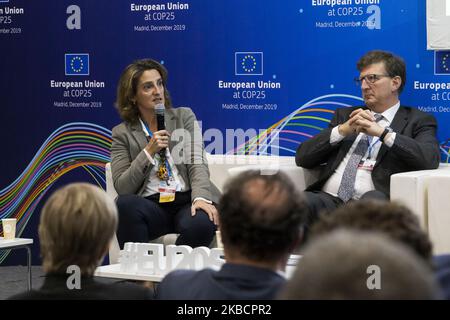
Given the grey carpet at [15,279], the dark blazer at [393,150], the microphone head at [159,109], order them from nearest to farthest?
the dark blazer at [393,150]
the microphone head at [159,109]
the grey carpet at [15,279]

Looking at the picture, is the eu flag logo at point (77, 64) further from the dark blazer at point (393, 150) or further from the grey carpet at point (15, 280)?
the dark blazer at point (393, 150)

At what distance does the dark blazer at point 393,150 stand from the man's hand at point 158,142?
2.95 feet

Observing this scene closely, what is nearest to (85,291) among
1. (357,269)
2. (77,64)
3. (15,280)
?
(357,269)

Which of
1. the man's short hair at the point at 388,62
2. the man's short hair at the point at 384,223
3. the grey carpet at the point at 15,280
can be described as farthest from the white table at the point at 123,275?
the man's short hair at the point at 384,223

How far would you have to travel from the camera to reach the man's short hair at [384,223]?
1717 millimetres

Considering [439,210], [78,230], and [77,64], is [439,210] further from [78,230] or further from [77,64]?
[77,64]

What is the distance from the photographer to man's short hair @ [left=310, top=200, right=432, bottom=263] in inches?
67.6

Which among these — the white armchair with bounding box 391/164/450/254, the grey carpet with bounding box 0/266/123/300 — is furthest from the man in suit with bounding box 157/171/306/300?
the grey carpet with bounding box 0/266/123/300

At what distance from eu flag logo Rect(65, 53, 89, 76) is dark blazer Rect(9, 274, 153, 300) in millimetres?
4641

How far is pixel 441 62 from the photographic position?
5.21 meters

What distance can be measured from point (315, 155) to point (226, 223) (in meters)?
3.11

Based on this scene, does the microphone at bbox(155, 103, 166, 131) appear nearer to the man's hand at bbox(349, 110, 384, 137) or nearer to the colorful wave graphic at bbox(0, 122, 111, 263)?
the man's hand at bbox(349, 110, 384, 137)

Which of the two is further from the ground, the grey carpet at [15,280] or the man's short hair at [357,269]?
the man's short hair at [357,269]

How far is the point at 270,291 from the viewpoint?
1.93 meters
